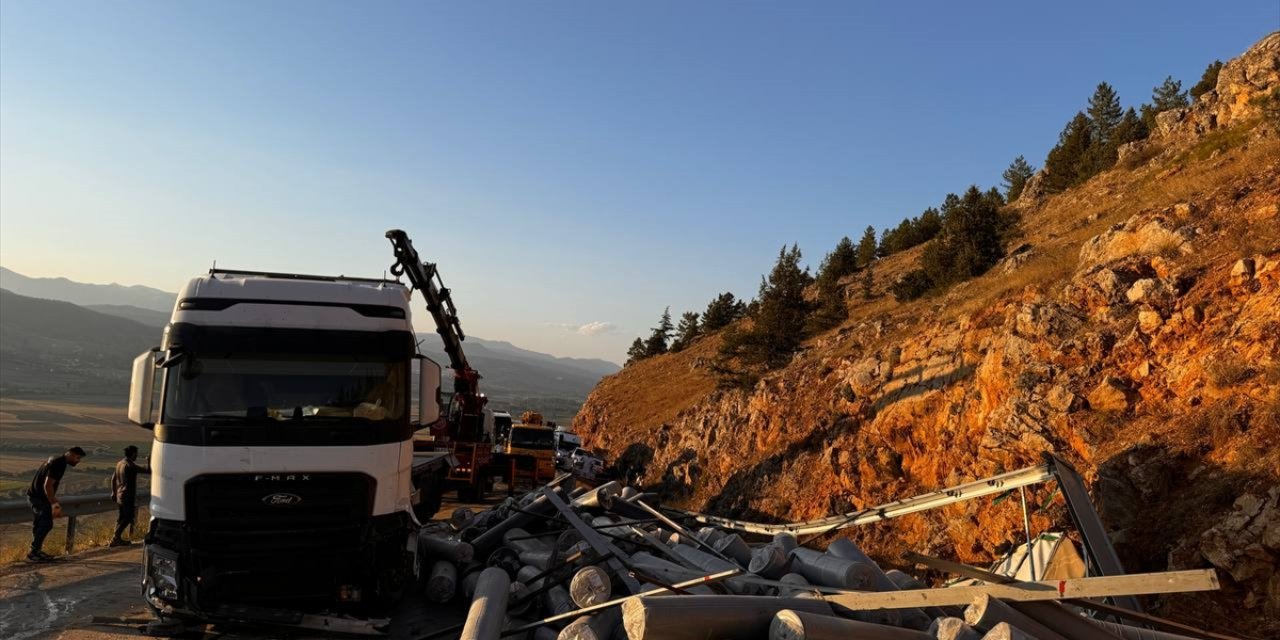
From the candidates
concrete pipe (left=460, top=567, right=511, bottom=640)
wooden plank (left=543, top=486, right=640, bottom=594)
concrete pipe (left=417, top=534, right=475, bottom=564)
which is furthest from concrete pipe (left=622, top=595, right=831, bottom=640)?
concrete pipe (left=417, top=534, right=475, bottom=564)

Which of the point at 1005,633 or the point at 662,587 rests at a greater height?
the point at 1005,633

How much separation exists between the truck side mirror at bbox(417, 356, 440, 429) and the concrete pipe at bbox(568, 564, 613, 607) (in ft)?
9.42

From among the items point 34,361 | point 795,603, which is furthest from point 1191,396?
point 34,361

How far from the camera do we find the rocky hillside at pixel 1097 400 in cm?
888

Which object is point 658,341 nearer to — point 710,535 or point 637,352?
point 637,352

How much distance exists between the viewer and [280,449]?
739 cm

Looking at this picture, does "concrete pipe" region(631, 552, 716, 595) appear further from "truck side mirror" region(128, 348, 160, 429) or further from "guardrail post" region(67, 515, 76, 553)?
"guardrail post" region(67, 515, 76, 553)

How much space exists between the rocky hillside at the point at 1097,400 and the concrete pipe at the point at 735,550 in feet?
11.7

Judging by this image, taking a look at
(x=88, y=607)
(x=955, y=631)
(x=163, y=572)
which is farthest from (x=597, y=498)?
(x=955, y=631)

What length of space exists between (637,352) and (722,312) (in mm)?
12806

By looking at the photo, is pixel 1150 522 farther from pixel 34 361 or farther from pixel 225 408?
pixel 34 361

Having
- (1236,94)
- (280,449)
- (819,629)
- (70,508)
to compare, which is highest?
(1236,94)

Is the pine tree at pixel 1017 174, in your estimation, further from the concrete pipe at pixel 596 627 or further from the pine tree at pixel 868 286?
the concrete pipe at pixel 596 627

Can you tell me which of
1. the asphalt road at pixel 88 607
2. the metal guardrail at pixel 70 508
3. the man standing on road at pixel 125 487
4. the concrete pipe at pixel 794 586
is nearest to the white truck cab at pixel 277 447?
the asphalt road at pixel 88 607
